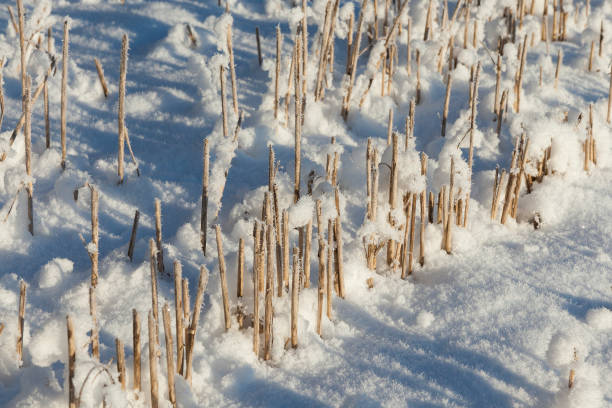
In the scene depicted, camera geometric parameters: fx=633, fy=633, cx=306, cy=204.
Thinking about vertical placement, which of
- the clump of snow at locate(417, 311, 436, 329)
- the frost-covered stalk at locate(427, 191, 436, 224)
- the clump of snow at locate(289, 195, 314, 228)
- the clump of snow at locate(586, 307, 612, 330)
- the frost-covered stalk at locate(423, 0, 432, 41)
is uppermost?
the frost-covered stalk at locate(423, 0, 432, 41)

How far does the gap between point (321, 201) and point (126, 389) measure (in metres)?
0.56

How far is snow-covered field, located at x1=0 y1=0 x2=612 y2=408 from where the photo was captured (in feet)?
4.26

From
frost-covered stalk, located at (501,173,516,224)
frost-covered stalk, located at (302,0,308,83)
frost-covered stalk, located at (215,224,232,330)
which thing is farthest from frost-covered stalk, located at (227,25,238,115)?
frost-covered stalk, located at (501,173,516,224)

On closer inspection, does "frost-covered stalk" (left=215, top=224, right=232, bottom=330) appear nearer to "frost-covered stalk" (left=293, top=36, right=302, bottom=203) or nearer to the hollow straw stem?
the hollow straw stem

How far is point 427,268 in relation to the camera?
1.64 metres

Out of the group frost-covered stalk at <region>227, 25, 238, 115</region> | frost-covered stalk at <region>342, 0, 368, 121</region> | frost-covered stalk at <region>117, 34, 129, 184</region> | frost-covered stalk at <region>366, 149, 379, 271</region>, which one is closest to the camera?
frost-covered stalk at <region>366, 149, 379, 271</region>

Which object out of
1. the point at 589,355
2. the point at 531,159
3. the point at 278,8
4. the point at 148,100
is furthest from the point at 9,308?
the point at 278,8

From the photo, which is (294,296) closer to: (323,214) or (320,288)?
(320,288)

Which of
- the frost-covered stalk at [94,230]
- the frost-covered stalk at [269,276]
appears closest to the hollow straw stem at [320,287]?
the frost-covered stalk at [269,276]

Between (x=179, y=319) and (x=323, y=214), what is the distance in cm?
44

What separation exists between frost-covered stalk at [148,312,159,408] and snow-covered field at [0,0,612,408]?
0.15ft

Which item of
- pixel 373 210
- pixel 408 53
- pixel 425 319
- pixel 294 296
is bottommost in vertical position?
pixel 425 319

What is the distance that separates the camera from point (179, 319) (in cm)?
121

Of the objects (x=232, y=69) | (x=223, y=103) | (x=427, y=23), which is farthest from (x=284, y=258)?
(x=427, y=23)
